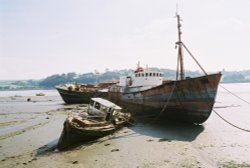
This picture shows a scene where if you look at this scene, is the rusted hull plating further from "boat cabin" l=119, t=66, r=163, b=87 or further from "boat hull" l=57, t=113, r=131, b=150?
"boat cabin" l=119, t=66, r=163, b=87

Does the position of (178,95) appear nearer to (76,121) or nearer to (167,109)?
(167,109)

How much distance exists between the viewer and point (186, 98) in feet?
71.5

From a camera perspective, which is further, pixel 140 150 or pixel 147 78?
pixel 147 78

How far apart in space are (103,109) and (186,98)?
7077 mm

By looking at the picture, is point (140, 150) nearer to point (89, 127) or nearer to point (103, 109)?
point (89, 127)

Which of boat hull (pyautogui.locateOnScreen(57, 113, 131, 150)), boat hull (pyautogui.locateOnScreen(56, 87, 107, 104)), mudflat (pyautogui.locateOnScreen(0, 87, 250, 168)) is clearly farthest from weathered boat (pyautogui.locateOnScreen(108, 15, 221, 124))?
boat hull (pyautogui.locateOnScreen(56, 87, 107, 104))

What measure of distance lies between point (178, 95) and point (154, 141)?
21.9 ft

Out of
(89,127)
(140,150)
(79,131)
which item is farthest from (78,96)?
(140,150)

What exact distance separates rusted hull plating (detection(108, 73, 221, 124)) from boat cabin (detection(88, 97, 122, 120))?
429 centimetres

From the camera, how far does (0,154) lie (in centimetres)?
1577

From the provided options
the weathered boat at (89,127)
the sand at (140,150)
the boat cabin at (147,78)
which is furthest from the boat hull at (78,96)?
the sand at (140,150)

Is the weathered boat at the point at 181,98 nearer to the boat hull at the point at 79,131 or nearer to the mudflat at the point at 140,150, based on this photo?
the mudflat at the point at 140,150

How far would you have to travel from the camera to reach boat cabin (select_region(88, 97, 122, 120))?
21.2 m

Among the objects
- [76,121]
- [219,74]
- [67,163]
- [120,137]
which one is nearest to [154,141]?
[120,137]
